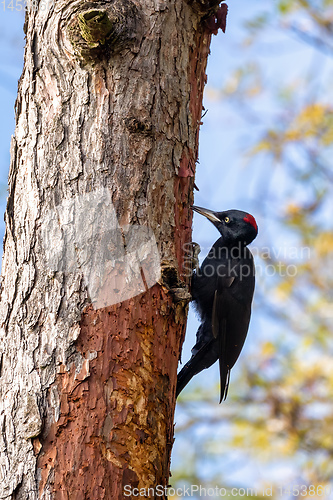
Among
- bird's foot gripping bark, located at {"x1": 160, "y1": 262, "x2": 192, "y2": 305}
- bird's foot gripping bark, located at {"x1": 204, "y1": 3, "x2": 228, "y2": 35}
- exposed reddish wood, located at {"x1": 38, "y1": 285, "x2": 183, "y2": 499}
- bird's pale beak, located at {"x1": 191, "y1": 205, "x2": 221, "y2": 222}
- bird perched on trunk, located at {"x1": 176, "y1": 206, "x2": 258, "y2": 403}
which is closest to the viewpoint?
exposed reddish wood, located at {"x1": 38, "y1": 285, "x2": 183, "y2": 499}

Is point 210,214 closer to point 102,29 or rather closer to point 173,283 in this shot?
point 173,283

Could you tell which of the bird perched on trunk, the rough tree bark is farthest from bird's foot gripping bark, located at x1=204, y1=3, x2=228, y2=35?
the bird perched on trunk

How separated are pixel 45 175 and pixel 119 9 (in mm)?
892

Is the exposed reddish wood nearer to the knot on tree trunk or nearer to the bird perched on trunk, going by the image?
the knot on tree trunk

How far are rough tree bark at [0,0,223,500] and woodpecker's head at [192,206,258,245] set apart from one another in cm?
161

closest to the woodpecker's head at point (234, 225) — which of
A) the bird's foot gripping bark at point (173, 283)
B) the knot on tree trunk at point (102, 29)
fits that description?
the bird's foot gripping bark at point (173, 283)

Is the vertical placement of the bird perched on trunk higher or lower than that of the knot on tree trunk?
lower

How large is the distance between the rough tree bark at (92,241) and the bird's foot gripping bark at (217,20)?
17cm

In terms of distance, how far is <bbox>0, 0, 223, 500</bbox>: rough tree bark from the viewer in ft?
6.72

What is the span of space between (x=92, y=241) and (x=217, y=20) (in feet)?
5.47

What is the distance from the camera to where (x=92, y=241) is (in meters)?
2.30

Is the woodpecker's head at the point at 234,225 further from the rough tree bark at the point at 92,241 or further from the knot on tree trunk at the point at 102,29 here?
the knot on tree trunk at the point at 102,29

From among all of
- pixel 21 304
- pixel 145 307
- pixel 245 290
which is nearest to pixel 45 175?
pixel 21 304

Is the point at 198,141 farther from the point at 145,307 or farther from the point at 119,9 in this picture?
the point at 145,307
